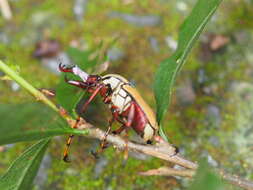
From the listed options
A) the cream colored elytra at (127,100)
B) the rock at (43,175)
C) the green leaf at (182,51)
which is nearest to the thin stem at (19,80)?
the cream colored elytra at (127,100)

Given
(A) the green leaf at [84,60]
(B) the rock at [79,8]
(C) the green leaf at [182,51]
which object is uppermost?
(B) the rock at [79,8]

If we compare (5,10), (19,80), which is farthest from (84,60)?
(5,10)

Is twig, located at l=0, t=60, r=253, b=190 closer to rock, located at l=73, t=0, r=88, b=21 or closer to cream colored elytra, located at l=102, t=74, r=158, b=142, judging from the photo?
cream colored elytra, located at l=102, t=74, r=158, b=142

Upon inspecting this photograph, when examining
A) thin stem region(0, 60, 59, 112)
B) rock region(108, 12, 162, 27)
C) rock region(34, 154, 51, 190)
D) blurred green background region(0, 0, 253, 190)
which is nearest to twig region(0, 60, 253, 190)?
thin stem region(0, 60, 59, 112)

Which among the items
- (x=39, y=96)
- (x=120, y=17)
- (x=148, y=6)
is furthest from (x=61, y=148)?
(x=148, y=6)

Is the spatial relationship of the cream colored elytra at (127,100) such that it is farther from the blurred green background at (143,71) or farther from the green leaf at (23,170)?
the blurred green background at (143,71)

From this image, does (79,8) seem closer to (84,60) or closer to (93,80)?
(84,60)

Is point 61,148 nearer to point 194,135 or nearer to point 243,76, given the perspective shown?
point 194,135
